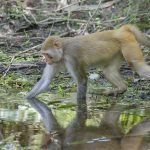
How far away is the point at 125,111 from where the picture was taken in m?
8.92

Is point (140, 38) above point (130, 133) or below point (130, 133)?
above

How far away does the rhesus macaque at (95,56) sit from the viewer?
976 cm

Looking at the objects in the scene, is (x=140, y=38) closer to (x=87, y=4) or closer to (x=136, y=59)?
(x=136, y=59)

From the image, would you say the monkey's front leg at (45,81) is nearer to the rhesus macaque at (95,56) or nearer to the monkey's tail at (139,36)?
the rhesus macaque at (95,56)

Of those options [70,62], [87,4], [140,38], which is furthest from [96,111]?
[87,4]

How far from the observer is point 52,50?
31.7 feet

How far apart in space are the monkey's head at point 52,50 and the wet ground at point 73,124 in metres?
0.63

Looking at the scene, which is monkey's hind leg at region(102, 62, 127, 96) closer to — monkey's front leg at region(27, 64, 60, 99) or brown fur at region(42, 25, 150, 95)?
brown fur at region(42, 25, 150, 95)

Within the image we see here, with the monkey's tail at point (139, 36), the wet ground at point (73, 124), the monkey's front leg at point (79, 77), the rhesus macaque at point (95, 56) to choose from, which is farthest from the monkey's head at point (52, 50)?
the monkey's tail at point (139, 36)

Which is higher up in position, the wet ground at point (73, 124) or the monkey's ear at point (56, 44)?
the monkey's ear at point (56, 44)

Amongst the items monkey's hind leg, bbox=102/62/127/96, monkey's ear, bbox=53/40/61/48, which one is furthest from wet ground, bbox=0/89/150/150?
monkey's ear, bbox=53/40/61/48

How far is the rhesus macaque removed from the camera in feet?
32.0

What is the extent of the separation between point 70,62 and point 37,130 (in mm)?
2238

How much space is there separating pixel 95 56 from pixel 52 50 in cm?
80
